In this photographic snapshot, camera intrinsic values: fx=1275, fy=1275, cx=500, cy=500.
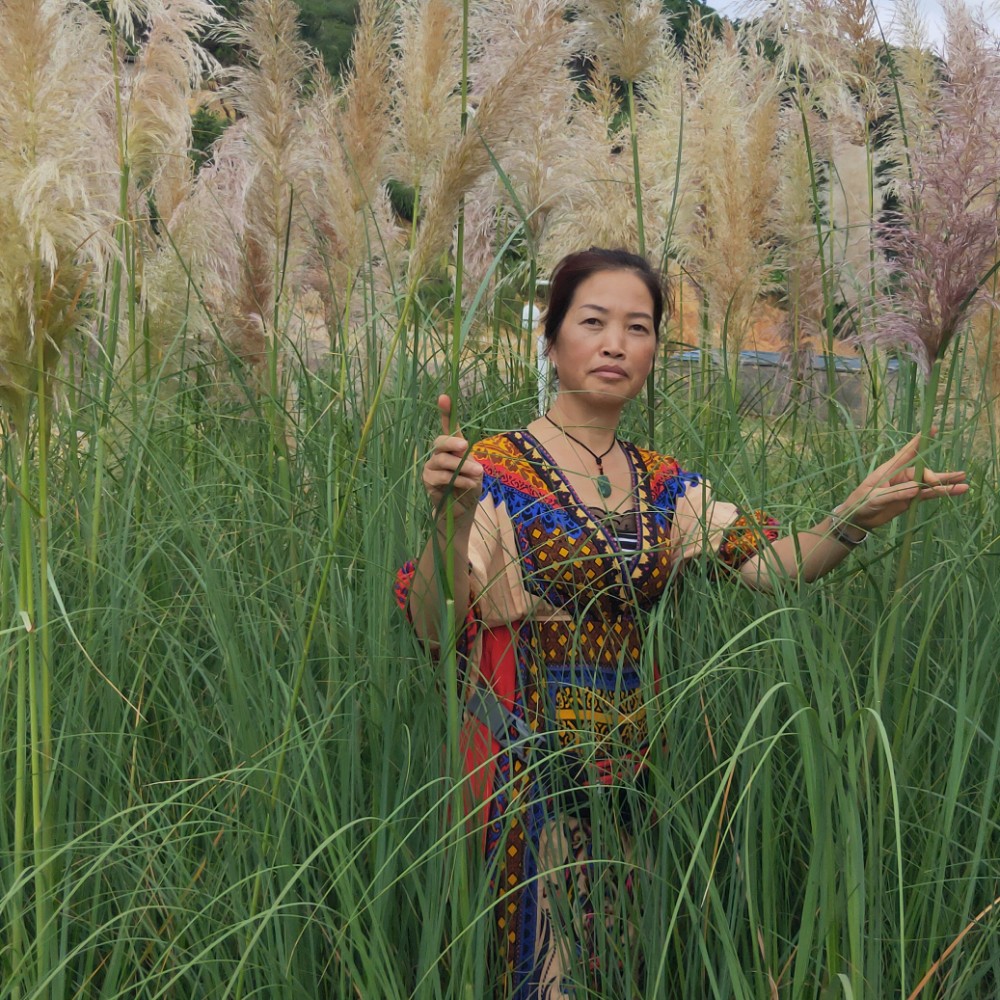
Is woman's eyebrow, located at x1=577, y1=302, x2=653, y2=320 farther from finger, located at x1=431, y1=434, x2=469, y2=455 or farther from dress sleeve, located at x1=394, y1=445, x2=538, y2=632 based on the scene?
finger, located at x1=431, y1=434, x2=469, y2=455

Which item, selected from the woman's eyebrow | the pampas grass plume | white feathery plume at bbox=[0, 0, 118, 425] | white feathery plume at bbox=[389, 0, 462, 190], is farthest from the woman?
white feathery plume at bbox=[0, 0, 118, 425]

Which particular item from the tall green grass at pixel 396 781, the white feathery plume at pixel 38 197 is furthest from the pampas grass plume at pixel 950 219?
the white feathery plume at pixel 38 197

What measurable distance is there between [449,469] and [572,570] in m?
0.58

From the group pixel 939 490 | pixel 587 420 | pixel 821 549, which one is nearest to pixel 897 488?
pixel 939 490

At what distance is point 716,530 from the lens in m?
2.43

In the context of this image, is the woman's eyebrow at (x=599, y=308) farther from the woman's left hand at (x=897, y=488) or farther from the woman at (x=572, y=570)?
the woman's left hand at (x=897, y=488)

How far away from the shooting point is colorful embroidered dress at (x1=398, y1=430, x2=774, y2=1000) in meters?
2.29

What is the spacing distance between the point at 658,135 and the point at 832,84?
0.73m

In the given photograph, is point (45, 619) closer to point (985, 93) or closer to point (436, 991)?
point (436, 991)

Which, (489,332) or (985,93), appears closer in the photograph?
(985,93)

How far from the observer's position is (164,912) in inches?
81.7

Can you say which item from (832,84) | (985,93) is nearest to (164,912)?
(985,93)

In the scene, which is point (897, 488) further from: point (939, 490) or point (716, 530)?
point (716, 530)

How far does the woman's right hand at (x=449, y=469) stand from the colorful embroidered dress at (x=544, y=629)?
10.9 inches
